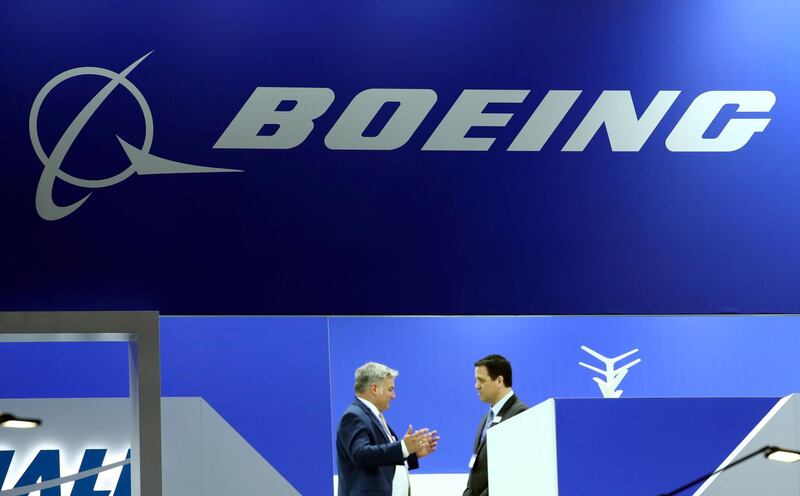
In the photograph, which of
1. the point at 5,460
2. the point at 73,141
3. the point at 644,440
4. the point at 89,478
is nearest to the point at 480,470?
the point at 644,440

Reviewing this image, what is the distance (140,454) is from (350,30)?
4.64 ft

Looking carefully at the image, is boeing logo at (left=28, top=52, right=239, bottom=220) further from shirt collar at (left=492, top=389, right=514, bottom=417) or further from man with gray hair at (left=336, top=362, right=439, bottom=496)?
shirt collar at (left=492, top=389, right=514, bottom=417)

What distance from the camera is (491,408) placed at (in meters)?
4.71

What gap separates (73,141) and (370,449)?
191 centimetres

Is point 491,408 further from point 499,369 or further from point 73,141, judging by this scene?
point 73,141

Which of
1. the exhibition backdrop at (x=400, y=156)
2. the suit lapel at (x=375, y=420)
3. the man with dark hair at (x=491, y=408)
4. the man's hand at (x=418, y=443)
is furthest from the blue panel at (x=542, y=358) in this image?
the exhibition backdrop at (x=400, y=156)

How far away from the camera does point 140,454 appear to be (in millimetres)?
3150

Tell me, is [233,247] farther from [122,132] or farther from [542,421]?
[542,421]

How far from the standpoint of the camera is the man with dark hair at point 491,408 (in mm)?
4633

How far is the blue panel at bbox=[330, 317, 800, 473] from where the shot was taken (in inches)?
Answer: 286

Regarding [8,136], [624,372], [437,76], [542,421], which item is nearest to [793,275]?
[542,421]

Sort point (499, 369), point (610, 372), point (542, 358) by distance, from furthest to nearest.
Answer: point (542, 358), point (610, 372), point (499, 369)

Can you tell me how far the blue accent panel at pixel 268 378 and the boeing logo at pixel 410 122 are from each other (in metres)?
1.57

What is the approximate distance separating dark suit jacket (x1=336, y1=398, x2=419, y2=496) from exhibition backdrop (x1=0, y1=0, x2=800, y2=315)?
1386mm
